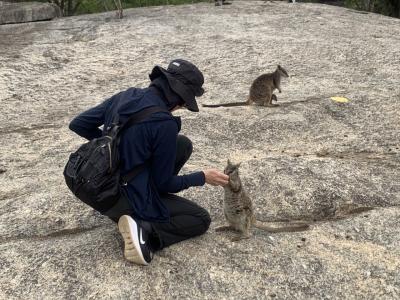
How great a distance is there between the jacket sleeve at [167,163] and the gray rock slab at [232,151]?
656 millimetres

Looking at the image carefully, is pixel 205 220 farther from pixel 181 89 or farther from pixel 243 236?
pixel 181 89

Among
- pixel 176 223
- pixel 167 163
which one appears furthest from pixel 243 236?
pixel 167 163

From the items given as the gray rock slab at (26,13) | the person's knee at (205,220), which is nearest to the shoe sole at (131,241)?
the person's knee at (205,220)

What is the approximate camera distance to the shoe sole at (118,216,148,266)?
3.89 meters

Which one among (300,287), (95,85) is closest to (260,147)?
(300,287)

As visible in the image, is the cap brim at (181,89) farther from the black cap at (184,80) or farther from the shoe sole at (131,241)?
the shoe sole at (131,241)

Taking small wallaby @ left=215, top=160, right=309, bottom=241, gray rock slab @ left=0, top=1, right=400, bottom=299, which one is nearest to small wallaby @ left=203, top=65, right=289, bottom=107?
gray rock slab @ left=0, top=1, right=400, bottom=299

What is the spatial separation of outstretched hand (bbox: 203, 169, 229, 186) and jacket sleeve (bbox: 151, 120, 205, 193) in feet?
0.18

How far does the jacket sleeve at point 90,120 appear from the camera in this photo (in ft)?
13.4

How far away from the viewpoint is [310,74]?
9.41 metres

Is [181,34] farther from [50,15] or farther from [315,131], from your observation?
[315,131]

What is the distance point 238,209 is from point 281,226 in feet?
1.97

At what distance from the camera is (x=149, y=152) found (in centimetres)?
371

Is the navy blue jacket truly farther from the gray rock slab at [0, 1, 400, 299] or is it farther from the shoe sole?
the gray rock slab at [0, 1, 400, 299]
